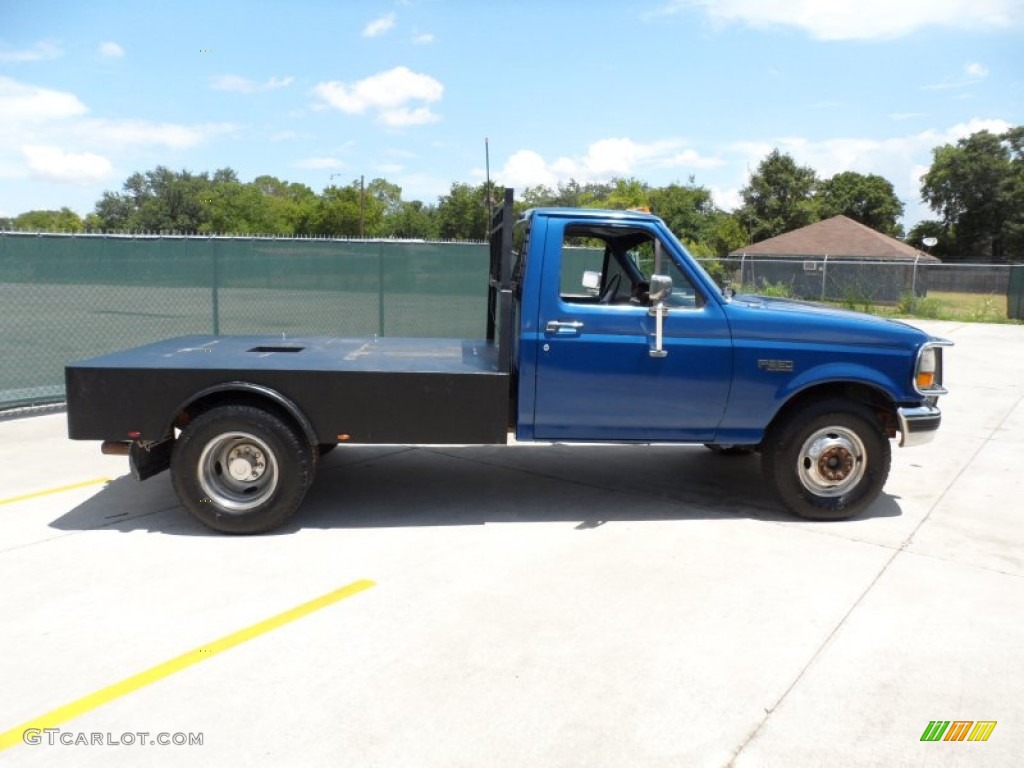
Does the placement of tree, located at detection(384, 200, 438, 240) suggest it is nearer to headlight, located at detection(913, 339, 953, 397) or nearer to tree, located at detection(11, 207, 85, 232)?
tree, located at detection(11, 207, 85, 232)

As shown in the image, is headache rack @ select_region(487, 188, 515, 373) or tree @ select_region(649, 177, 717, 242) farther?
tree @ select_region(649, 177, 717, 242)

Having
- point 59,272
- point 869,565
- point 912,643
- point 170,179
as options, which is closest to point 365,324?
point 59,272

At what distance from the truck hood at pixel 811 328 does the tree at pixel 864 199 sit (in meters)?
69.9

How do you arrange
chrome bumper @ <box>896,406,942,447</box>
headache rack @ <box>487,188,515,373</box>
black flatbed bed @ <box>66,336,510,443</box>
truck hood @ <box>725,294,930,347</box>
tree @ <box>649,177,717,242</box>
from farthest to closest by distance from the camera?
tree @ <box>649,177,717,242</box> < chrome bumper @ <box>896,406,942,447</box> < truck hood @ <box>725,294,930,347</box> < headache rack @ <box>487,188,515,373</box> < black flatbed bed @ <box>66,336,510,443</box>

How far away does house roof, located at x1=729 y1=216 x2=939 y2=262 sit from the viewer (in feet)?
148

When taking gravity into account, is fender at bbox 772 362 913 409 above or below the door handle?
below

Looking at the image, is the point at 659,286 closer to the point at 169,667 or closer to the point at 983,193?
the point at 169,667

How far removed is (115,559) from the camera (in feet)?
16.5

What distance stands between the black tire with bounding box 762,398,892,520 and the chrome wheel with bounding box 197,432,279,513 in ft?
11.4

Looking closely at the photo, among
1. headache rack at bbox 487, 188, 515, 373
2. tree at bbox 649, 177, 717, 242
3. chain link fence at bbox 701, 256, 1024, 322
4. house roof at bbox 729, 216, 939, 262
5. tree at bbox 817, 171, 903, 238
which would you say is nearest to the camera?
headache rack at bbox 487, 188, 515, 373

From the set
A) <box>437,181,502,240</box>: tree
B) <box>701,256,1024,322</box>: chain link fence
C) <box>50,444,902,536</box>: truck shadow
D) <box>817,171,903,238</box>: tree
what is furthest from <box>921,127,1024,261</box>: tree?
<box>50,444,902,536</box>: truck shadow

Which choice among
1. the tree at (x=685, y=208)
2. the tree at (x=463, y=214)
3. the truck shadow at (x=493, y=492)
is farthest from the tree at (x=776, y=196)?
the truck shadow at (x=493, y=492)

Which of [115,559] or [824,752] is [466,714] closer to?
[824,752]

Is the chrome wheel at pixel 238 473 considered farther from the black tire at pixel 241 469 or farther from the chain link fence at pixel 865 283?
the chain link fence at pixel 865 283
